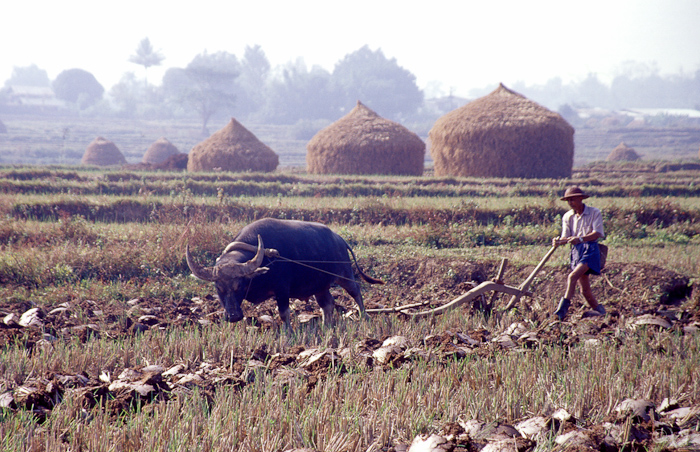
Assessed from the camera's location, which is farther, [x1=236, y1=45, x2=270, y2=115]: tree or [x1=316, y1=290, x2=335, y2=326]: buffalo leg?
[x1=236, y1=45, x2=270, y2=115]: tree

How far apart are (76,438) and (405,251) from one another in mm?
7269

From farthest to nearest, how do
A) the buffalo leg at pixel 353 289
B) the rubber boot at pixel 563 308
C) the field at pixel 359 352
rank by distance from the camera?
the buffalo leg at pixel 353 289, the rubber boot at pixel 563 308, the field at pixel 359 352

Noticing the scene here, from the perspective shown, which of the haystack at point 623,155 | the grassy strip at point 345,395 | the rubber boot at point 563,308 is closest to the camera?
the grassy strip at point 345,395

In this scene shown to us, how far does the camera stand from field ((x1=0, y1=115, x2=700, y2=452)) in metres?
3.36

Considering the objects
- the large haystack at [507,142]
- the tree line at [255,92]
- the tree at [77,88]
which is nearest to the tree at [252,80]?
the tree line at [255,92]

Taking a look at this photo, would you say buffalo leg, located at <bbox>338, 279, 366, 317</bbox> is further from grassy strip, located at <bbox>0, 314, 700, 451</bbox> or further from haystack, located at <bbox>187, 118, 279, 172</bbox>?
haystack, located at <bbox>187, 118, 279, 172</bbox>

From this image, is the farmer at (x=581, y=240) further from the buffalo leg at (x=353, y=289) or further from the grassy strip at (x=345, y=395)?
the buffalo leg at (x=353, y=289)

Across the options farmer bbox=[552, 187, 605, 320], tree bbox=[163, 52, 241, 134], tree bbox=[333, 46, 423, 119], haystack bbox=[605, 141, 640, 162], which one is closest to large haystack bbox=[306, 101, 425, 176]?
farmer bbox=[552, 187, 605, 320]

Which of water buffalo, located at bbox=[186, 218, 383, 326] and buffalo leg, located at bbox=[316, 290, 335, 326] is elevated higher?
water buffalo, located at bbox=[186, 218, 383, 326]

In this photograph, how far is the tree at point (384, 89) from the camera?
3578 inches

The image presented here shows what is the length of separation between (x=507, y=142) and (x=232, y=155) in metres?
12.7

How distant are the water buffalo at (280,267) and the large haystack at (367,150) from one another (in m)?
18.2

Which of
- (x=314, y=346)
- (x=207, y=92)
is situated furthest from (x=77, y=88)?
(x=314, y=346)

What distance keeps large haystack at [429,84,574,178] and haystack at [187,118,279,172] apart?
8637 millimetres
